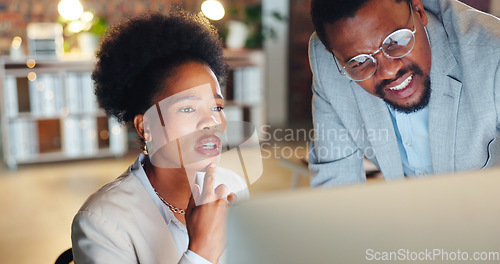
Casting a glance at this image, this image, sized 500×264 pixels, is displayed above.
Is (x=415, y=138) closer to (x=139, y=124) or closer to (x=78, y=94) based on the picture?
(x=139, y=124)

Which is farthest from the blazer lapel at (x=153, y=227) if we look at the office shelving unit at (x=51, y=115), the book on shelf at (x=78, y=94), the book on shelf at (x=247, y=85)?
the book on shelf at (x=247, y=85)

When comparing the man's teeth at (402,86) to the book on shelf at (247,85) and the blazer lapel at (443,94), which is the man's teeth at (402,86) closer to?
the blazer lapel at (443,94)

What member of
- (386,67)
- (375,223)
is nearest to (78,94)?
(386,67)

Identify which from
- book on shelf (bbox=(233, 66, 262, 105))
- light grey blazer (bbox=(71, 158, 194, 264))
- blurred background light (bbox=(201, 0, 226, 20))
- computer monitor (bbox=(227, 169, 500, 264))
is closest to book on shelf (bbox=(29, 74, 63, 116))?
blurred background light (bbox=(201, 0, 226, 20))

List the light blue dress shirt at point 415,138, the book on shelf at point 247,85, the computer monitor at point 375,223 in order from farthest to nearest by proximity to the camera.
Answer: the book on shelf at point 247,85
the light blue dress shirt at point 415,138
the computer monitor at point 375,223

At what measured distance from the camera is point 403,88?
3.97 feet

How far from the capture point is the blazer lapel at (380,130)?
1.38 meters

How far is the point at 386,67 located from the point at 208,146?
44 centimetres

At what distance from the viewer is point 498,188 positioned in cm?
53

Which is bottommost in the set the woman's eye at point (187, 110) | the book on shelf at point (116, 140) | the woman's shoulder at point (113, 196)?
the book on shelf at point (116, 140)

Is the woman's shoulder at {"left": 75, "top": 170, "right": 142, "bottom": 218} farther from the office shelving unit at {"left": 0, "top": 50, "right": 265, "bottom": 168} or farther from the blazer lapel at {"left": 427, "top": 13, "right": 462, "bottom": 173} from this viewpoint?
the office shelving unit at {"left": 0, "top": 50, "right": 265, "bottom": 168}

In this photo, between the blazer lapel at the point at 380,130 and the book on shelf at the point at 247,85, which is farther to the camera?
the book on shelf at the point at 247,85

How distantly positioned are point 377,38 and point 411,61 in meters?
0.13

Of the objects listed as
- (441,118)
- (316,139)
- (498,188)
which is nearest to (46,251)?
(316,139)
